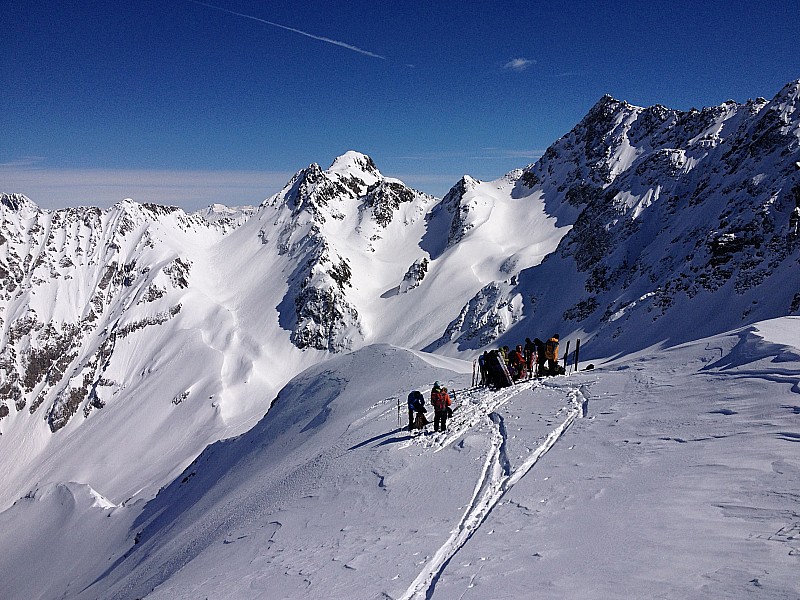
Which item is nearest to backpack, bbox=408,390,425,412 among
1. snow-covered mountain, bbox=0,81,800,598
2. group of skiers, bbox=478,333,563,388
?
snow-covered mountain, bbox=0,81,800,598

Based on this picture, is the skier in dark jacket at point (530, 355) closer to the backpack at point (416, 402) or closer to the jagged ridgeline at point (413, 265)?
the backpack at point (416, 402)

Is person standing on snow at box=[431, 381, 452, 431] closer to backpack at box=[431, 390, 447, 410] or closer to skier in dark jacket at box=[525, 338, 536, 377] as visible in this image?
backpack at box=[431, 390, 447, 410]

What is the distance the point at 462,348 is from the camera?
7025 centimetres

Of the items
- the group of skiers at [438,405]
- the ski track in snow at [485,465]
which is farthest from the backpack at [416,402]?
the ski track in snow at [485,465]

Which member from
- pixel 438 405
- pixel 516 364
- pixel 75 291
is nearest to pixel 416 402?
pixel 438 405

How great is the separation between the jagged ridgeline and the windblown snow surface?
85.0ft

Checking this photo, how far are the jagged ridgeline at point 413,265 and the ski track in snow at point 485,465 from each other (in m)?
25.3

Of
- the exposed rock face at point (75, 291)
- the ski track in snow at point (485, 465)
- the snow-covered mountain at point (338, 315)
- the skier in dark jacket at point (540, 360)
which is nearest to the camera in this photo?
the ski track in snow at point (485, 465)

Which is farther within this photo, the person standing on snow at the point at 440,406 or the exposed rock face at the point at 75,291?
the exposed rock face at the point at 75,291

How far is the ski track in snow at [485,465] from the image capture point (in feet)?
26.1

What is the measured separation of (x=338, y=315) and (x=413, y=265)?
20542mm

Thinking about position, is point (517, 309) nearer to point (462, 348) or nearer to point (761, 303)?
point (462, 348)

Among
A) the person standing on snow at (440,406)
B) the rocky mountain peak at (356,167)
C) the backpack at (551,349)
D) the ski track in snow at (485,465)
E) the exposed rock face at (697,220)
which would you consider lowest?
the ski track in snow at (485,465)

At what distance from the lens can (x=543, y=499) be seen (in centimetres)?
939
